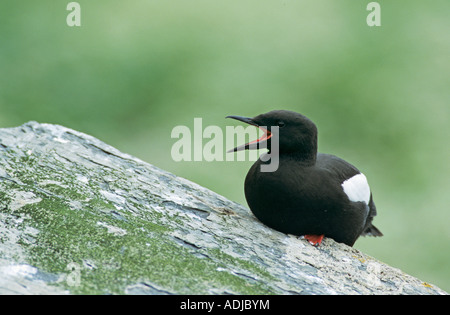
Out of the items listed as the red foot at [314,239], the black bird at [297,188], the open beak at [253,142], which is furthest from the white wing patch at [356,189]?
the open beak at [253,142]

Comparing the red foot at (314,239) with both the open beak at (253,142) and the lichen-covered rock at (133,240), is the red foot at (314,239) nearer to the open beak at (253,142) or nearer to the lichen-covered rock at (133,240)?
the lichen-covered rock at (133,240)

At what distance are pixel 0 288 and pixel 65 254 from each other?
42cm

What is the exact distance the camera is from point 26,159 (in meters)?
4.22

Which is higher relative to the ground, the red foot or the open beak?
the open beak

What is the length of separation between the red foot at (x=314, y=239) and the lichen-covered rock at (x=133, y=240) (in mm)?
76

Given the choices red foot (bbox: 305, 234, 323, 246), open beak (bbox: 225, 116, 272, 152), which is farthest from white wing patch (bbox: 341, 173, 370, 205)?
open beak (bbox: 225, 116, 272, 152)

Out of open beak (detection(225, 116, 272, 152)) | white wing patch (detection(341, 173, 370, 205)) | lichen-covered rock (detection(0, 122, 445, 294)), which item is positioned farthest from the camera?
white wing patch (detection(341, 173, 370, 205))

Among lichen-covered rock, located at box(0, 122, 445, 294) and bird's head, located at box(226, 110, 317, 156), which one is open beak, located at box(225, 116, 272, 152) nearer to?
bird's head, located at box(226, 110, 317, 156)

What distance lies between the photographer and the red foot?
4138 millimetres

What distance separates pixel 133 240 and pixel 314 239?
4.53 feet

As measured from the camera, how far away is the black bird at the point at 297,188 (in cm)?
409

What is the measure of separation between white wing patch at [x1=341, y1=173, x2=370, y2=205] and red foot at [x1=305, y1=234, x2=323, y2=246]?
1.18ft
